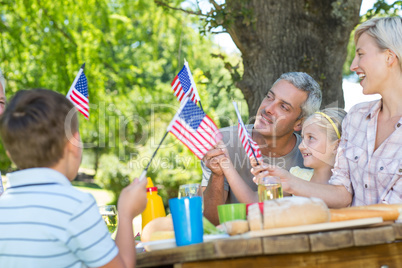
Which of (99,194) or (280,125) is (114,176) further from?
(280,125)

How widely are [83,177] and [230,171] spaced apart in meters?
22.2

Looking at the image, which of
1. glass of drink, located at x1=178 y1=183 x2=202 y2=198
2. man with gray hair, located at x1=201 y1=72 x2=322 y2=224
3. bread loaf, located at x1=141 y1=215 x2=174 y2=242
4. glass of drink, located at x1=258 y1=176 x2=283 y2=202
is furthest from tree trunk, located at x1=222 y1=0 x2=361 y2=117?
bread loaf, located at x1=141 y1=215 x2=174 y2=242

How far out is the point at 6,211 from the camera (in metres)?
1.78

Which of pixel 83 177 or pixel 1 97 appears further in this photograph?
pixel 83 177

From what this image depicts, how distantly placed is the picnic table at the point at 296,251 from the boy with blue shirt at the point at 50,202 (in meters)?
0.22

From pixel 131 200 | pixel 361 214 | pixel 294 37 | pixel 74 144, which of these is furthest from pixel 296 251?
pixel 294 37

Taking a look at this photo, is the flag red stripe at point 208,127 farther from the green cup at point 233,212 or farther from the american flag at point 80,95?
the american flag at point 80,95

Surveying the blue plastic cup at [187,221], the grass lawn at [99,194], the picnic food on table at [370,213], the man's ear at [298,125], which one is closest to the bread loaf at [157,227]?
the blue plastic cup at [187,221]

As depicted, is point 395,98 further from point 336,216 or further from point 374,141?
point 336,216

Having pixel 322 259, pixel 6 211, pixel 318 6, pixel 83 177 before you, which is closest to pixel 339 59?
pixel 318 6

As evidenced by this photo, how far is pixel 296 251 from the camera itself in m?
1.60

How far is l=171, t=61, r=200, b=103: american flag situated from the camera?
3068mm

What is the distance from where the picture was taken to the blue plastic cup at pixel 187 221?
5.90ft

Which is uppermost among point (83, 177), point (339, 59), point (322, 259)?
point (339, 59)
